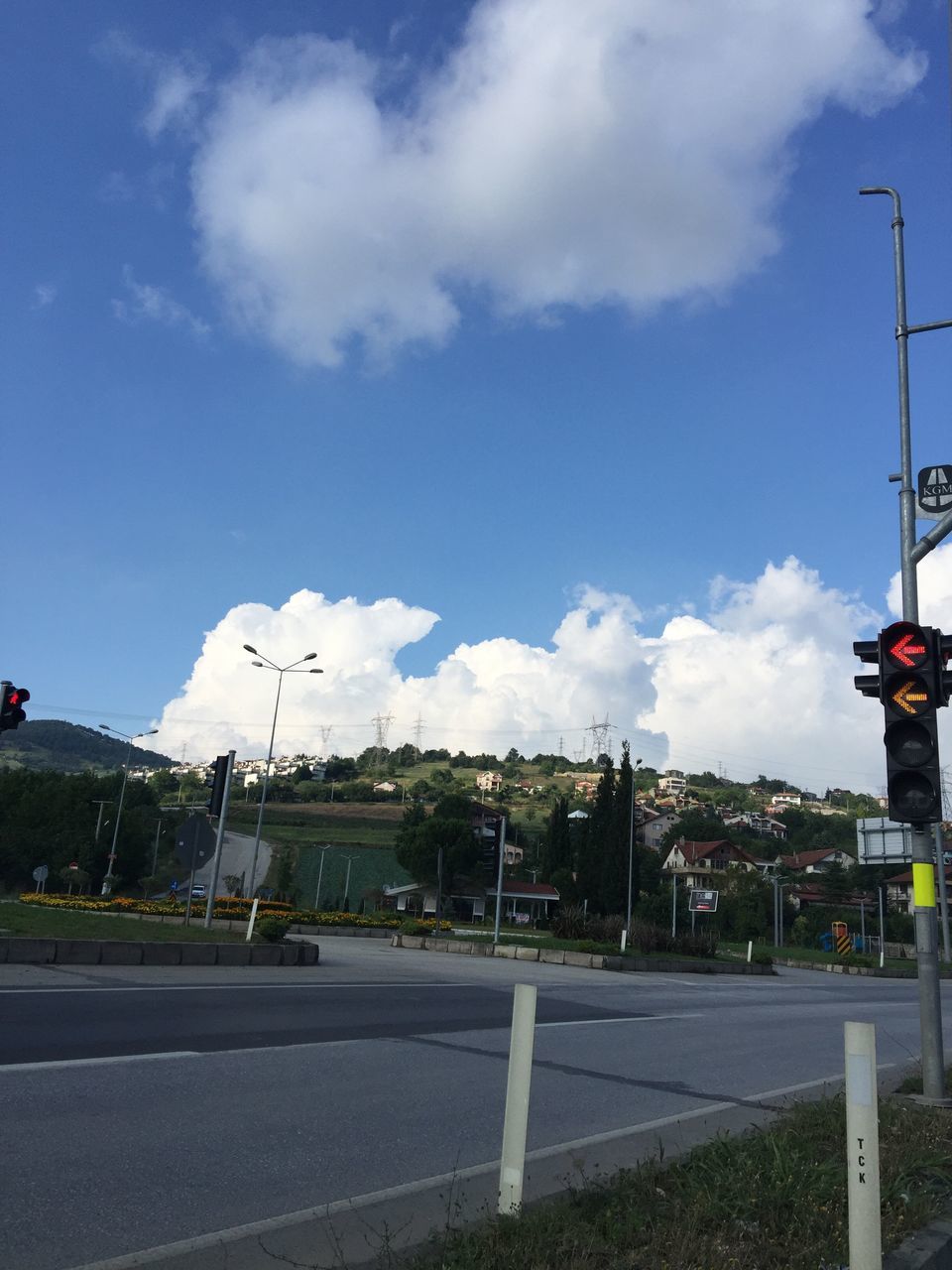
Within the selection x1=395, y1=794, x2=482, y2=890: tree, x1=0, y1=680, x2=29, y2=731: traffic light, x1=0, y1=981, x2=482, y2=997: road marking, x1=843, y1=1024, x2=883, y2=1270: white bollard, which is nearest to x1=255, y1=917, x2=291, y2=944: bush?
x1=0, y1=981, x2=482, y2=997: road marking

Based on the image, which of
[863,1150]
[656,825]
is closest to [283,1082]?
[863,1150]

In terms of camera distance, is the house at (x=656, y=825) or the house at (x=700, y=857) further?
the house at (x=656, y=825)

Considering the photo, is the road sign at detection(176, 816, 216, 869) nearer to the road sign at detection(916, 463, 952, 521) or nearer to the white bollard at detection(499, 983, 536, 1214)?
the road sign at detection(916, 463, 952, 521)

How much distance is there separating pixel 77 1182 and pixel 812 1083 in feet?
24.5

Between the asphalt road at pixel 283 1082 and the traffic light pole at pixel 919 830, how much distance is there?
1710 millimetres

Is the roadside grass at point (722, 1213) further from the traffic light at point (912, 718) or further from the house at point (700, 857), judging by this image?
the house at point (700, 857)

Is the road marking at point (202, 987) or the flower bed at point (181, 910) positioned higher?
the flower bed at point (181, 910)

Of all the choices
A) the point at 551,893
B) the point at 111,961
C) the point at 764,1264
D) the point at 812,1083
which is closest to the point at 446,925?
the point at 111,961

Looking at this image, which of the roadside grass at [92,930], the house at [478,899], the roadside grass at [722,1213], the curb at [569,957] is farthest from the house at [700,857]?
the roadside grass at [722,1213]

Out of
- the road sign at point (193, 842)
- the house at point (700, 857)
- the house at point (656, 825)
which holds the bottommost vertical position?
the road sign at point (193, 842)

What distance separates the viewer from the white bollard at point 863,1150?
3598 mm

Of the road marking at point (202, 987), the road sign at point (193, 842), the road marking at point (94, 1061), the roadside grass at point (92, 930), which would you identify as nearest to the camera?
the road marking at point (94, 1061)

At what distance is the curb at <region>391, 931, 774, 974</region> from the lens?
27.7 m

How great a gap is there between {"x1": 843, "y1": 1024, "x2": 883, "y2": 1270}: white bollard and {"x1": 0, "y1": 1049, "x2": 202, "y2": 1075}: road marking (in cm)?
585
